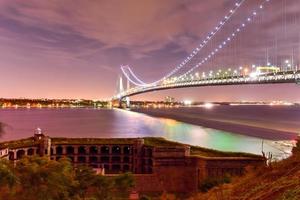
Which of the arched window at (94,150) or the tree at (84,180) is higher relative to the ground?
the tree at (84,180)

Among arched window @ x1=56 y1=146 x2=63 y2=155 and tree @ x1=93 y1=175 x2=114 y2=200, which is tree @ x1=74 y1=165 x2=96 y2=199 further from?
arched window @ x1=56 y1=146 x2=63 y2=155

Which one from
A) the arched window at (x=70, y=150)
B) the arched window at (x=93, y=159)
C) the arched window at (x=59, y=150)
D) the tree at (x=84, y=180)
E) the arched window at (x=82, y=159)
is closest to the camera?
the tree at (x=84, y=180)

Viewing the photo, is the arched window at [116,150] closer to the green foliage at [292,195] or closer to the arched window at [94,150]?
the arched window at [94,150]

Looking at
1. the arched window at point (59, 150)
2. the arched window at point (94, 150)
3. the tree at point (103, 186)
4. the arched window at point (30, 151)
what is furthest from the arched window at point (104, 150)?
the tree at point (103, 186)

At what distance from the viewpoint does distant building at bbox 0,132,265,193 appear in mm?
22922

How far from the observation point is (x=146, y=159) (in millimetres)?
28594

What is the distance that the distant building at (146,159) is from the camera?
902 inches

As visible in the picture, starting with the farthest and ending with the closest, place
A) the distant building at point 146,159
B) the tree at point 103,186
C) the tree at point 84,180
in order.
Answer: the distant building at point 146,159, the tree at point 103,186, the tree at point 84,180

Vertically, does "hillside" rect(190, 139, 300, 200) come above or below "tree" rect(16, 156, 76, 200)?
above

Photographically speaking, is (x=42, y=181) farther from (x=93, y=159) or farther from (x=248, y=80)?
(x=248, y=80)

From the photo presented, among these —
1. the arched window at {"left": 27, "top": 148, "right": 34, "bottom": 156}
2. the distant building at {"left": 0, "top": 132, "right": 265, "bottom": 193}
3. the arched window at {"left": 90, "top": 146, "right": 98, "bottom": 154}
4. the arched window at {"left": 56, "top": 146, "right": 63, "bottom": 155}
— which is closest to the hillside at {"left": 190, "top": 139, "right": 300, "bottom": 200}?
the distant building at {"left": 0, "top": 132, "right": 265, "bottom": 193}

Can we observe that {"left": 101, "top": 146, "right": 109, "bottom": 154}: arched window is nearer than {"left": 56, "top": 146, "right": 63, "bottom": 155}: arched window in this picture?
No

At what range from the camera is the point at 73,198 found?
11281 millimetres

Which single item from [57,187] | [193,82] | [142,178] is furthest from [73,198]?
[193,82]
